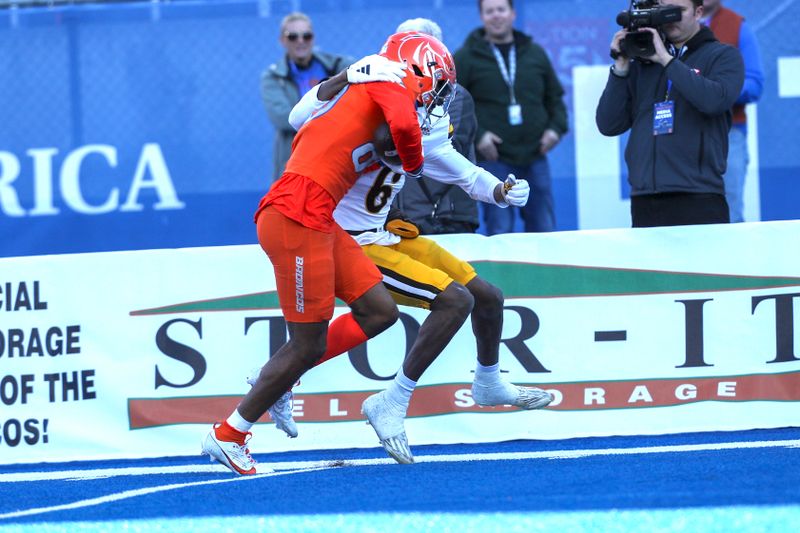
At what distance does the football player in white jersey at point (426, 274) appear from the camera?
230 inches

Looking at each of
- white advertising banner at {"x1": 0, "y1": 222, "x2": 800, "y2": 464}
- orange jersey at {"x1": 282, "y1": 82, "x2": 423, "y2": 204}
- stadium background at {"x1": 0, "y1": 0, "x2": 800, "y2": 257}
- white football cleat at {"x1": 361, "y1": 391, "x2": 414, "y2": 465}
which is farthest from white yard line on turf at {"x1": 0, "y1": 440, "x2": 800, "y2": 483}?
stadium background at {"x1": 0, "y1": 0, "x2": 800, "y2": 257}

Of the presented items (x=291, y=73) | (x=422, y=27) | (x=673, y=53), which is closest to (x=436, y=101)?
(x=422, y=27)

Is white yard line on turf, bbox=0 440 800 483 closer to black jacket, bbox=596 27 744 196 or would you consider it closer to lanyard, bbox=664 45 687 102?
black jacket, bbox=596 27 744 196

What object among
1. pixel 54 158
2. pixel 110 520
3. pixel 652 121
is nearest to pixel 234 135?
pixel 54 158

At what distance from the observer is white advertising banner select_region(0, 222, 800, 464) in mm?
6672

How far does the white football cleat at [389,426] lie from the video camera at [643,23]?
2.30m

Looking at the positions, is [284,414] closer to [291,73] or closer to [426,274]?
[426,274]

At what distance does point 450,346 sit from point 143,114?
3.68m

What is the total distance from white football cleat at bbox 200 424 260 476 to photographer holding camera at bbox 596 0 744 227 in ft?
8.44

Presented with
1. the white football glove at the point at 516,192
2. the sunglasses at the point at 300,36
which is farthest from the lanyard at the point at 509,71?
the white football glove at the point at 516,192

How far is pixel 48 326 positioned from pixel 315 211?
6.38ft

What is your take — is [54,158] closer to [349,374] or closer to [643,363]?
[349,374]

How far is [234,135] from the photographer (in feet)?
31.0

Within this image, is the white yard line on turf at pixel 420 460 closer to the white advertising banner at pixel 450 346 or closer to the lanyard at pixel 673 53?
the white advertising banner at pixel 450 346
